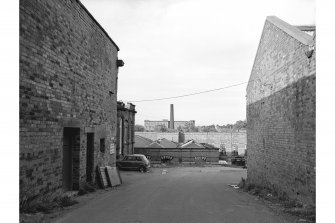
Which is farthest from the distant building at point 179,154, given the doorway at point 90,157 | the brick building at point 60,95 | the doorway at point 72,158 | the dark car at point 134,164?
the doorway at point 72,158

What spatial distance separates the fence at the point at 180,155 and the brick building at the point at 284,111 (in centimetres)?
2366

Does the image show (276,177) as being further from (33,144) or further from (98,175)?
(33,144)

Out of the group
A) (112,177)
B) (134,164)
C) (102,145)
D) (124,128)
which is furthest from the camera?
(124,128)

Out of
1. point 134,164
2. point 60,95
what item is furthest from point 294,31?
point 134,164

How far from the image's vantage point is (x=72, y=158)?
10977 mm

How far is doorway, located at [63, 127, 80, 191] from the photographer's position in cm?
1066

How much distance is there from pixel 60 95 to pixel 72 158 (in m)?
2.73

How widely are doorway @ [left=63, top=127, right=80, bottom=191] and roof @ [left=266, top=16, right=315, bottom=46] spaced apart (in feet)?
24.8

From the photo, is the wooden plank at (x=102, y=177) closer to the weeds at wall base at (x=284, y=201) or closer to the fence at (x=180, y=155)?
the weeds at wall base at (x=284, y=201)

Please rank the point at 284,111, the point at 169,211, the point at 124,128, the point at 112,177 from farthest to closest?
the point at 124,128
the point at 112,177
the point at 284,111
the point at 169,211

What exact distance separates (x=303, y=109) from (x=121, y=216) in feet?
18.3

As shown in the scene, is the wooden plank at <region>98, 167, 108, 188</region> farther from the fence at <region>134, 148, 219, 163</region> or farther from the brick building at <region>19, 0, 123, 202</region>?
the fence at <region>134, 148, 219, 163</region>

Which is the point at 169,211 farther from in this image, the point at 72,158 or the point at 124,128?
the point at 124,128

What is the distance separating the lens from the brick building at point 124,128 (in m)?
29.9
